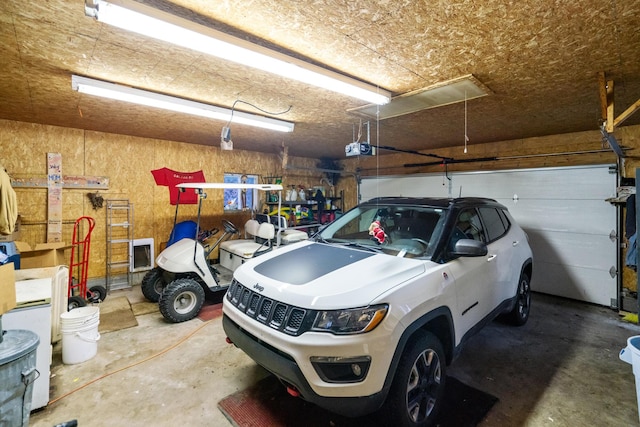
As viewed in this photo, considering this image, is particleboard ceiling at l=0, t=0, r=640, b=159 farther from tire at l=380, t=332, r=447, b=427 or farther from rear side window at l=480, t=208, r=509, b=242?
tire at l=380, t=332, r=447, b=427

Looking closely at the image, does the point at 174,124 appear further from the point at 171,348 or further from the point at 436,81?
the point at 436,81

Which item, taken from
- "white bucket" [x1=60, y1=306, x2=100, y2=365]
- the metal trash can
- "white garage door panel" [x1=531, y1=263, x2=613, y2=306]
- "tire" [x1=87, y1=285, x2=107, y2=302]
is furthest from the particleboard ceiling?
"tire" [x1=87, y1=285, x2=107, y2=302]

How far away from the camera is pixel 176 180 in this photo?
5.84 meters

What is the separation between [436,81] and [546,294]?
4786 mm

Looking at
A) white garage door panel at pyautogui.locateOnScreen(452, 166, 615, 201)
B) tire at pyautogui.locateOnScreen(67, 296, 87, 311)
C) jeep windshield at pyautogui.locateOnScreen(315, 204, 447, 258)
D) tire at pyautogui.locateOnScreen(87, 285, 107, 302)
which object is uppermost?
white garage door panel at pyautogui.locateOnScreen(452, 166, 615, 201)

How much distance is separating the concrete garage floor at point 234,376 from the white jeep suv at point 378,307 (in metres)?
0.58

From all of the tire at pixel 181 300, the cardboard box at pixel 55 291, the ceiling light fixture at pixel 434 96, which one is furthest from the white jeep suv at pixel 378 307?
the cardboard box at pixel 55 291

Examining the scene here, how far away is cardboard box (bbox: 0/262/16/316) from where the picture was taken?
72.6 inches

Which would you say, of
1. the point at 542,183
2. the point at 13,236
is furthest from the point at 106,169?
the point at 542,183

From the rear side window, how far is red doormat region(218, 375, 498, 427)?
5.09 ft

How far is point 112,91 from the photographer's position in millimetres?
2928

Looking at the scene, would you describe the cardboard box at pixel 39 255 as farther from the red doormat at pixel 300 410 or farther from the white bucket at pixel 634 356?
the white bucket at pixel 634 356

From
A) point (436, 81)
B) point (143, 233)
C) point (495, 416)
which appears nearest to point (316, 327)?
point (495, 416)

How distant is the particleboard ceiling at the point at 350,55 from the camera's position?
1796 millimetres
